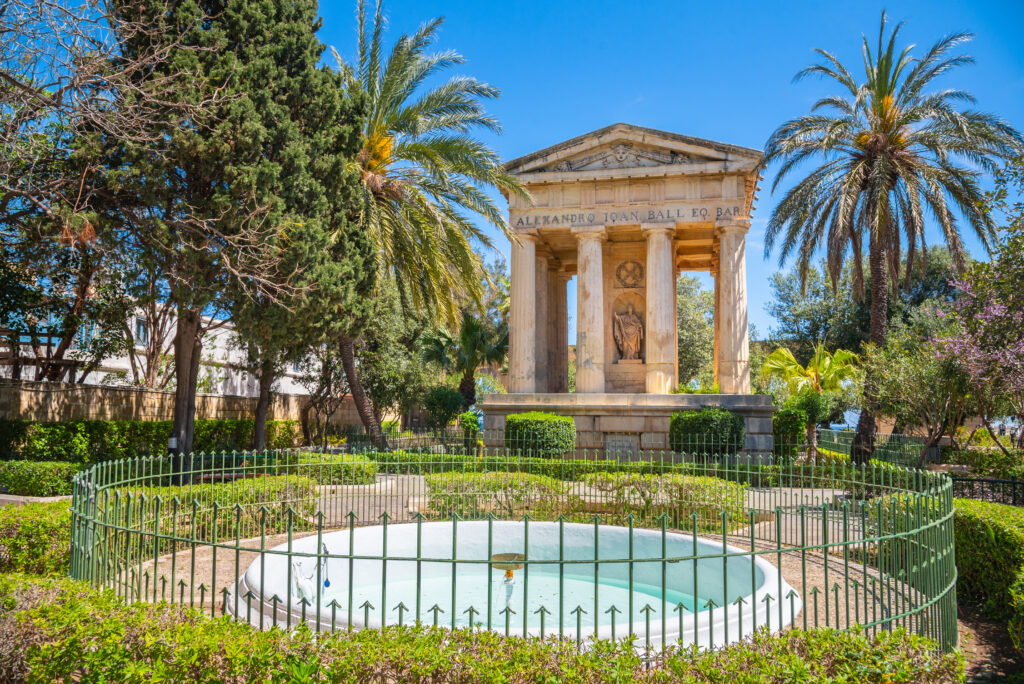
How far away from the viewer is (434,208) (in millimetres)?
18266

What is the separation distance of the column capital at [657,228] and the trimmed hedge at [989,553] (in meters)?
13.3

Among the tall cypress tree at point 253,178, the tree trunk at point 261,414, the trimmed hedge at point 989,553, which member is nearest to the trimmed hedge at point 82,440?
the tall cypress tree at point 253,178

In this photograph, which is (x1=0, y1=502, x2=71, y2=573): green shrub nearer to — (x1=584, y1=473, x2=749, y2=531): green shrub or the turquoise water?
the turquoise water

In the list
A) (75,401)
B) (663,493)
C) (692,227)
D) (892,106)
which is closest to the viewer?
(663,493)

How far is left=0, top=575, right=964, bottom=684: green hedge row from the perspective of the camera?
4.06 meters

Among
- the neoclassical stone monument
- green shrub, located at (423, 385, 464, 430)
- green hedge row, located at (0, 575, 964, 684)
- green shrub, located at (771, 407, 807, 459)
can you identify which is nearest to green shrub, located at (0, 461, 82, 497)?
the neoclassical stone monument

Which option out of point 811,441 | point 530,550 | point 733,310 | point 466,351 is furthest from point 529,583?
point 466,351

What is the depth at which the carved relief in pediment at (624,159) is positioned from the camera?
20.9 m

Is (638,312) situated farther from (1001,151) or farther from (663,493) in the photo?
(663,493)

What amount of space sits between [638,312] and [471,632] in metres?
19.1

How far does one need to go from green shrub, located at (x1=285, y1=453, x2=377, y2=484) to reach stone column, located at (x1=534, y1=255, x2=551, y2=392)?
10081 millimetres

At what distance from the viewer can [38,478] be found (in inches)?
531

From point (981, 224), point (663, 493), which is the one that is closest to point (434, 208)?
point (663, 493)

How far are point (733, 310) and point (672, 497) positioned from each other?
10.8m
